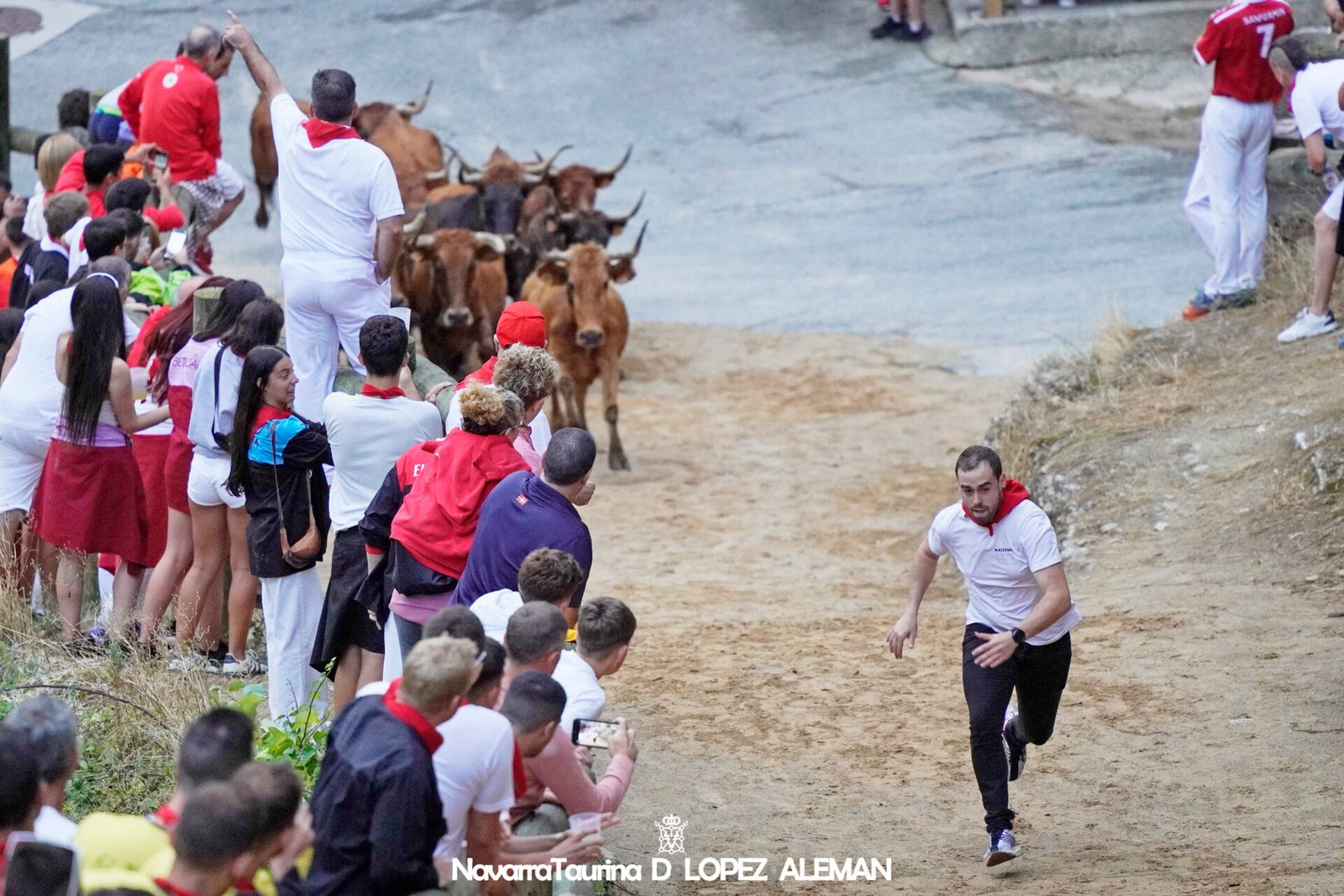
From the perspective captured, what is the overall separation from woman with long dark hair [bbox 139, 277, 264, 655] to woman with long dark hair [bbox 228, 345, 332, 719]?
2.13 feet

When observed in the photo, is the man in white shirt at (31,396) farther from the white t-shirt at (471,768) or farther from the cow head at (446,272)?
the cow head at (446,272)

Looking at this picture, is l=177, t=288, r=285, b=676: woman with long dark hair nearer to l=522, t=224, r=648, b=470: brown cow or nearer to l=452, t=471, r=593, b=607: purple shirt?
l=452, t=471, r=593, b=607: purple shirt

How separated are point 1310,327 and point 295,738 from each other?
27.1ft

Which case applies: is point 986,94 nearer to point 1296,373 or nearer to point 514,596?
point 1296,373

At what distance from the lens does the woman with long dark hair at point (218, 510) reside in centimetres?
737

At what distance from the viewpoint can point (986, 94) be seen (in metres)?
24.5

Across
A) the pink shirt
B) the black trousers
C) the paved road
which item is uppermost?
the pink shirt

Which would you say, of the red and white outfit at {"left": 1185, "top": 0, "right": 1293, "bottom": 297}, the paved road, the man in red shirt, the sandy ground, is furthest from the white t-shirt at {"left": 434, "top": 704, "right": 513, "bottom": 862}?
the paved road

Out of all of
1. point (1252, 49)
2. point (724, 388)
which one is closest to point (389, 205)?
point (1252, 49)

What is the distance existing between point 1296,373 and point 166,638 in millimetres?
7625

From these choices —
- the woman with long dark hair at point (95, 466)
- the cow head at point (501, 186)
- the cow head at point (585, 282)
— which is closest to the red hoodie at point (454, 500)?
the woman with long dark hair at point (95, 466)

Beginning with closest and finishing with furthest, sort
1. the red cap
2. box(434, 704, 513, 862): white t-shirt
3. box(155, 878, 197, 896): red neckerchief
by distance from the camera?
1. box(155, 878, 197, 896): red neckerchief
2. box(434, 704, 513, 862): white t-shirt
3. the red cap

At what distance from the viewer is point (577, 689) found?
528 centimetres

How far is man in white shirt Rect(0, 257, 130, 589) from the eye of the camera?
27.2ft
